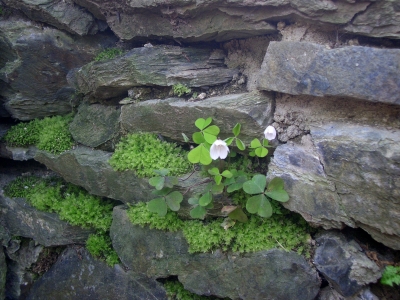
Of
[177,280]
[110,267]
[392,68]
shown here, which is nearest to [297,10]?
[392,68]

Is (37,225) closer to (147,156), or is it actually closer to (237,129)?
(147,156)

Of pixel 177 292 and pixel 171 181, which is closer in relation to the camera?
pixel 171 181

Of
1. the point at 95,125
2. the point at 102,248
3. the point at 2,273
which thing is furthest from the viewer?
the point at 2,273

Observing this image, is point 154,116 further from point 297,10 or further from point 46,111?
point 46,111

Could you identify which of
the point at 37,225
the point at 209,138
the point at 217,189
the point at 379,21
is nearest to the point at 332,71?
the point at 379,21

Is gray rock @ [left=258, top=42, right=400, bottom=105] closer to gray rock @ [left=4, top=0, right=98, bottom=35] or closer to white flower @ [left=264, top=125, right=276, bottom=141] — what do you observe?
white flower @ [left=264, top=125, right=276, bottom=141]

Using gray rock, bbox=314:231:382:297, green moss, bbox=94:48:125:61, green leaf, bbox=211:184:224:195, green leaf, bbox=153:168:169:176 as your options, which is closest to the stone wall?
gray rock, bbox=314:231:382:297
